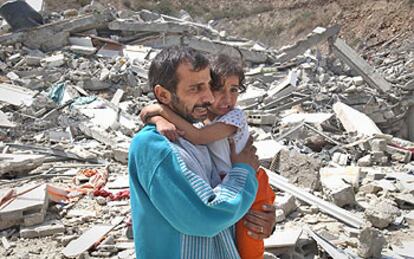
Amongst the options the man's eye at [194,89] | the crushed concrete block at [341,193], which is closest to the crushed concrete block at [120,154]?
the crushed concrete block at [341,193]

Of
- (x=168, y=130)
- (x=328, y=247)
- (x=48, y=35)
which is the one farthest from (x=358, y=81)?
(x=168, y=130)

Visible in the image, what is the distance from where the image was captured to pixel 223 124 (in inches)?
88.9

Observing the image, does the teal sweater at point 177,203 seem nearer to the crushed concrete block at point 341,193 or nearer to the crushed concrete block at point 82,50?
the crushed concrete block at point 341,193

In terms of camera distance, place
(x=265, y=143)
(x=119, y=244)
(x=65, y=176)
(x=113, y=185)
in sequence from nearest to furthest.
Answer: (x=119, y=244) → (x=113, y=185) → (x=65, y=176) → (x=265, y=143)

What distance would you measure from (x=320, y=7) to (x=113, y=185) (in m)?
20.2

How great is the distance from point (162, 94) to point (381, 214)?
4.30 metres

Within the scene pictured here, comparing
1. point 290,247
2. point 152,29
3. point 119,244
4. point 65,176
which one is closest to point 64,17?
point 152,29

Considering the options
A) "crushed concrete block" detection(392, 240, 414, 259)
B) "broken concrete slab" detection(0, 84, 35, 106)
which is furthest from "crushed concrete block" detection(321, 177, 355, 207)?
"broken concrete slab" detection(0, 84, 35, 106)

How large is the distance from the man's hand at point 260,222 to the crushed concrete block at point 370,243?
298 cm

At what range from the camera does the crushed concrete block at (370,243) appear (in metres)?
4.90

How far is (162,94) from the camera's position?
206 cm

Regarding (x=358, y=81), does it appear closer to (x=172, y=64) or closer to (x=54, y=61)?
(x=54, y=61)

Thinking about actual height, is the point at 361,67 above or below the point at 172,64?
below

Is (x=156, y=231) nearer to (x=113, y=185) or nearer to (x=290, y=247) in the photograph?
(x=290, y=247)
